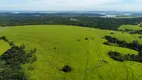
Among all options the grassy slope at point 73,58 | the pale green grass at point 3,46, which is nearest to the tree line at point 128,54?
the grassy slope at point 73,58

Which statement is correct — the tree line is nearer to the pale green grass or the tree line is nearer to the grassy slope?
the grassy slope

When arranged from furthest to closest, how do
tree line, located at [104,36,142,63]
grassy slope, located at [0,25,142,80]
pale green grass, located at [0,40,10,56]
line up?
tree line, located at [104,36,142,63] → pale green grass, located at [0,40,10,56] → grassy slope, located at [0,25,142,80]

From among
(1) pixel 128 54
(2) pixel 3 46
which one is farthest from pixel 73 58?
(2) pixel 3 46

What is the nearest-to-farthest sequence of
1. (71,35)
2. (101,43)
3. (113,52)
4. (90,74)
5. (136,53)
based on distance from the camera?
(90,74) < (113,52) < (136,53) < (101,43) < (71,35)

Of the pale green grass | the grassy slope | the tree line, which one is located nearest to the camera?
the grassy slope

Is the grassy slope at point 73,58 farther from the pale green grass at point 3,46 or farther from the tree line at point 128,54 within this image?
the pale green grass at point 3,46

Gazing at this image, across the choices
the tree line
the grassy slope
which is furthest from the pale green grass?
the tree line

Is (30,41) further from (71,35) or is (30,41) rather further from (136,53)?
(136,53)

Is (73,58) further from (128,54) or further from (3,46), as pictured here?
(3,46)

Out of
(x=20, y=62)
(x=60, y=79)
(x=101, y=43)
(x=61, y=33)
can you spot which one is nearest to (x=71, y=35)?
(x=61, y=33)
